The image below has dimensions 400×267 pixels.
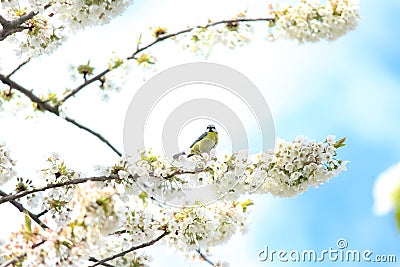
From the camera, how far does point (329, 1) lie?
17.2 feet

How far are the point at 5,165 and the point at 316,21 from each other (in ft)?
12.7

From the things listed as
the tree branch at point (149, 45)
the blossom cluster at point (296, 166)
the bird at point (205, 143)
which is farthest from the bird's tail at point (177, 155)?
the tree branch at point (149, 45)

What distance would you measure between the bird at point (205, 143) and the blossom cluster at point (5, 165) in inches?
83.1

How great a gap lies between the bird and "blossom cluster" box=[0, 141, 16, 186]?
83.1 inches

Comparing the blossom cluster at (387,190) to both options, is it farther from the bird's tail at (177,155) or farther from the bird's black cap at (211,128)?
the bird's black cap at (211,128)

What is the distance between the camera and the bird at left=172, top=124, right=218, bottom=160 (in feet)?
18.5

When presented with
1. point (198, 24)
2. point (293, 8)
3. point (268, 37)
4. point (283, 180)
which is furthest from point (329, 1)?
point (283, 180)

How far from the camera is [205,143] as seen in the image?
5898 mm

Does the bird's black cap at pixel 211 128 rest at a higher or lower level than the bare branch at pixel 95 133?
higher

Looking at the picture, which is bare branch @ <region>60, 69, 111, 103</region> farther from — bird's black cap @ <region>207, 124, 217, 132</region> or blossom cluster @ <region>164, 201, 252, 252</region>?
bird's black cap @ <region>207, 124, 217, 132</region>

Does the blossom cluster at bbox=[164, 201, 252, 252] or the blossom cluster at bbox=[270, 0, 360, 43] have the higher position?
the blossom cluster at bbox=[270, 0, 360, 43]

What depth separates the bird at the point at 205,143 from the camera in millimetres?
5641

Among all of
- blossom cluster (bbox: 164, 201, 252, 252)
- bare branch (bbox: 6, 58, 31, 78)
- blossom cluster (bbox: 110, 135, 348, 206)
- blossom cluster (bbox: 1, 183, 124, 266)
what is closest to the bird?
blossom cluster (bbox: 110, 135, 348, 206)

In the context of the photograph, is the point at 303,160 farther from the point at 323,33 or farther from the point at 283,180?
the point at 323,33
